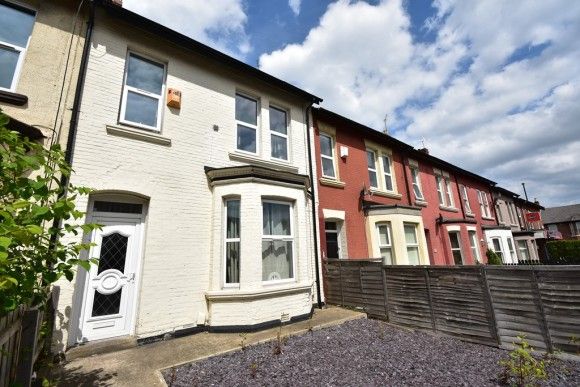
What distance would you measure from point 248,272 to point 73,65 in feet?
17.7

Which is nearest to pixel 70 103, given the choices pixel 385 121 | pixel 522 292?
pixel 522 292

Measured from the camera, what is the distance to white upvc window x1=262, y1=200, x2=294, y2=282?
6789 mm

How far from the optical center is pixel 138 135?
5.98m

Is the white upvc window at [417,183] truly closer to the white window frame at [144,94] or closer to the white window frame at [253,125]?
the white window frame at [253,125]

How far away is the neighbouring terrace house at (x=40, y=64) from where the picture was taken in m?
A: 4.92

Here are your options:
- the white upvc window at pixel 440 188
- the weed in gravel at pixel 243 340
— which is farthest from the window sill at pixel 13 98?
the white upvc window at pixel 440 188

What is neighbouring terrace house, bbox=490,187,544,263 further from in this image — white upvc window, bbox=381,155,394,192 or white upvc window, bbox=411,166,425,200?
white upvc window, bbox=381,155,394,192

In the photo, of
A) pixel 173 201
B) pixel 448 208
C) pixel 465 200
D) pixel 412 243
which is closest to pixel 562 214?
pixel 465 200

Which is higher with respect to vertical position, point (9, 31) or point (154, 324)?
point (9, 31)

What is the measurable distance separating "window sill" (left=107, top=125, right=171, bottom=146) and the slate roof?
66.6m

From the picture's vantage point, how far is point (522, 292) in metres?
5.26

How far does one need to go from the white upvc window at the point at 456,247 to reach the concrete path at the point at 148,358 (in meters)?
11.3

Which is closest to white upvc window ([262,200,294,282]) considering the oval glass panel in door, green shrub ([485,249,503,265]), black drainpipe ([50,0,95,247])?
the oval glass panel in door

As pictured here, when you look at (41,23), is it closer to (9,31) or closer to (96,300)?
(9,31)
